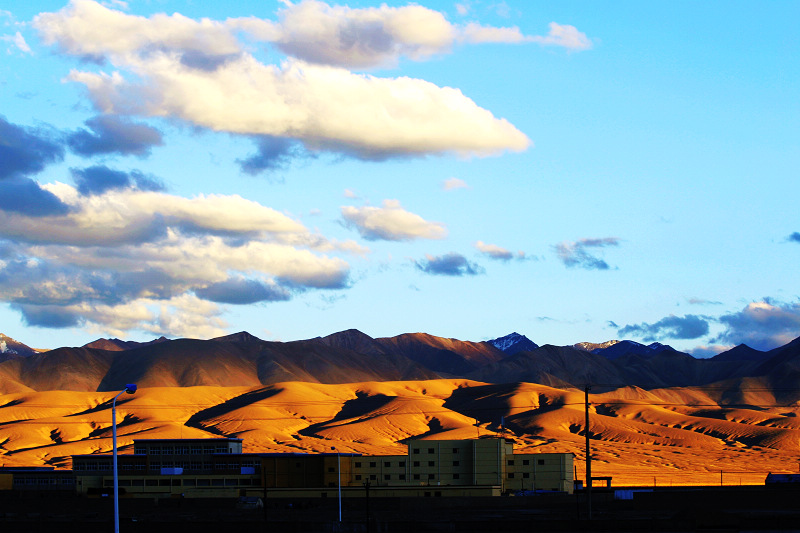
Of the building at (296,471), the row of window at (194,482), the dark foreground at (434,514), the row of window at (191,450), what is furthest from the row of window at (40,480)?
the row of window at (191,450)

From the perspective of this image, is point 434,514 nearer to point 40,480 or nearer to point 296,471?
point 296,471

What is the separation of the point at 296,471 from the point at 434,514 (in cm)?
3439

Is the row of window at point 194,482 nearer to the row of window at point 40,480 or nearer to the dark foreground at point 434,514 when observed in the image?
the dark foreground at point 434,514

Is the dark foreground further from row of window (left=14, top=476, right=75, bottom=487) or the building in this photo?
row of window (left=14, top=476, right=75, bottom=487)

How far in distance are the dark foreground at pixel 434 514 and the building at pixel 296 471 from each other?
850cm

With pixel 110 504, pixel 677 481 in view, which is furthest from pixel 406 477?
pixel 677 481

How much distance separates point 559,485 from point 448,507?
30960 millimetres

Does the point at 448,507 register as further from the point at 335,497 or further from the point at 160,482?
the point at 160,482

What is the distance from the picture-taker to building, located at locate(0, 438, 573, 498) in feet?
481

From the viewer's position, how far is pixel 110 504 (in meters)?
128

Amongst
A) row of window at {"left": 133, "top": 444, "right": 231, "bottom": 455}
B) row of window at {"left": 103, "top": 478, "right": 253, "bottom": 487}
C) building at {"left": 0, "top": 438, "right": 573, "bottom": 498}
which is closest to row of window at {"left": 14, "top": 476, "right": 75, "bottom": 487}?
building at {"left": 0, "top": 438, "right": 573, "bottom": 498}

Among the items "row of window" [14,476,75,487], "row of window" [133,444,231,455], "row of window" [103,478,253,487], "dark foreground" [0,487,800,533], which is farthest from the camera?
"row of window" [14,476,75,487]

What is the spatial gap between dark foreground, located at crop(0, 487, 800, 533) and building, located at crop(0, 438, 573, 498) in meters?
8.50

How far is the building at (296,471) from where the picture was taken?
14662cm
